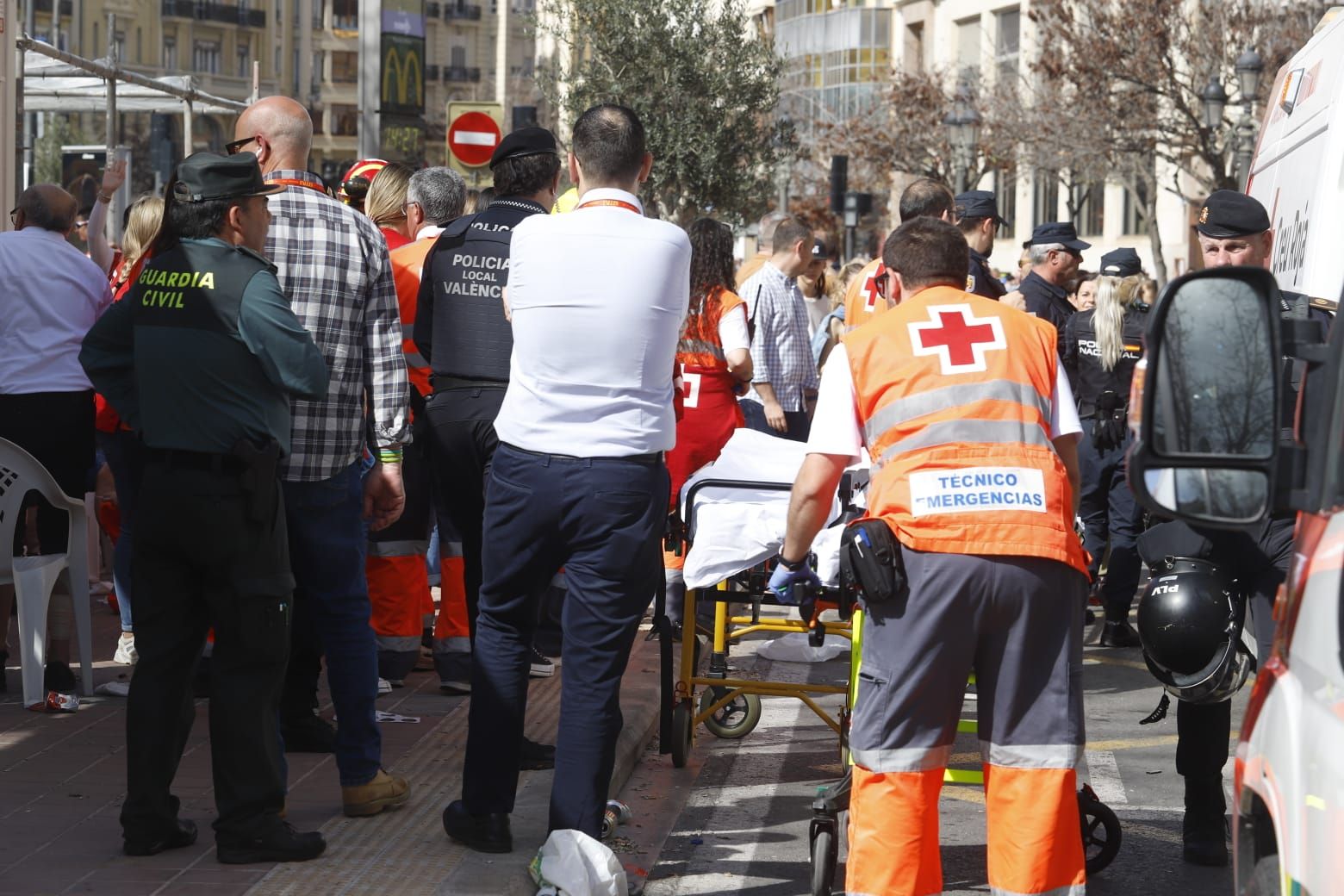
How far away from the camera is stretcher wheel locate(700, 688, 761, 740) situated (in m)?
7.18

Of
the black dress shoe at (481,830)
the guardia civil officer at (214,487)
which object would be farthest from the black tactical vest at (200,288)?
the black dress shoe at (481,830)

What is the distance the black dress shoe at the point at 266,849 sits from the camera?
497 centimetres

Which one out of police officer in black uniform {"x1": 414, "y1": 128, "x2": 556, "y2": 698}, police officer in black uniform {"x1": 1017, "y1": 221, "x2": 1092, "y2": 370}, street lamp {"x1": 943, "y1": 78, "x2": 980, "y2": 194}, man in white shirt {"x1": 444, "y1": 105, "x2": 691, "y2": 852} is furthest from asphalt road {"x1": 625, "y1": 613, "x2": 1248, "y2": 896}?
street lamp {"x1": 943, "y1": 78, "x2": 980, "y2": 194}

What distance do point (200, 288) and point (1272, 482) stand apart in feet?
9.96

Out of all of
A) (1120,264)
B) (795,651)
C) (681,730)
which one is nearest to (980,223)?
(1120,264)

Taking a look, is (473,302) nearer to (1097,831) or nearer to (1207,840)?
(1097,831)

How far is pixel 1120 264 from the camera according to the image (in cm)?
1001

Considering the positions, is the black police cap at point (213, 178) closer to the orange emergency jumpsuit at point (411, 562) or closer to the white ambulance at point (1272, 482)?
the orange emergency jumpsuit at point (411, 562)

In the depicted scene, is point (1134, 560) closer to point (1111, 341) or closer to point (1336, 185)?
point (1111, 341)

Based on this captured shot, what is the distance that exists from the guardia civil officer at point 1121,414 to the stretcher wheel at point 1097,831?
4.25 metres

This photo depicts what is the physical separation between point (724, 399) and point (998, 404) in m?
4.07

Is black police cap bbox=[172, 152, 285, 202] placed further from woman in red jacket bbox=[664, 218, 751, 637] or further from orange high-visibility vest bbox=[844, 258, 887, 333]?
orange high-visibility vest bbox=[844, 258, 887, 333]

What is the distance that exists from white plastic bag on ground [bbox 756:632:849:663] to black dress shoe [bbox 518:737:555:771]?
2.63m

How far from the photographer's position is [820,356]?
1372cm
